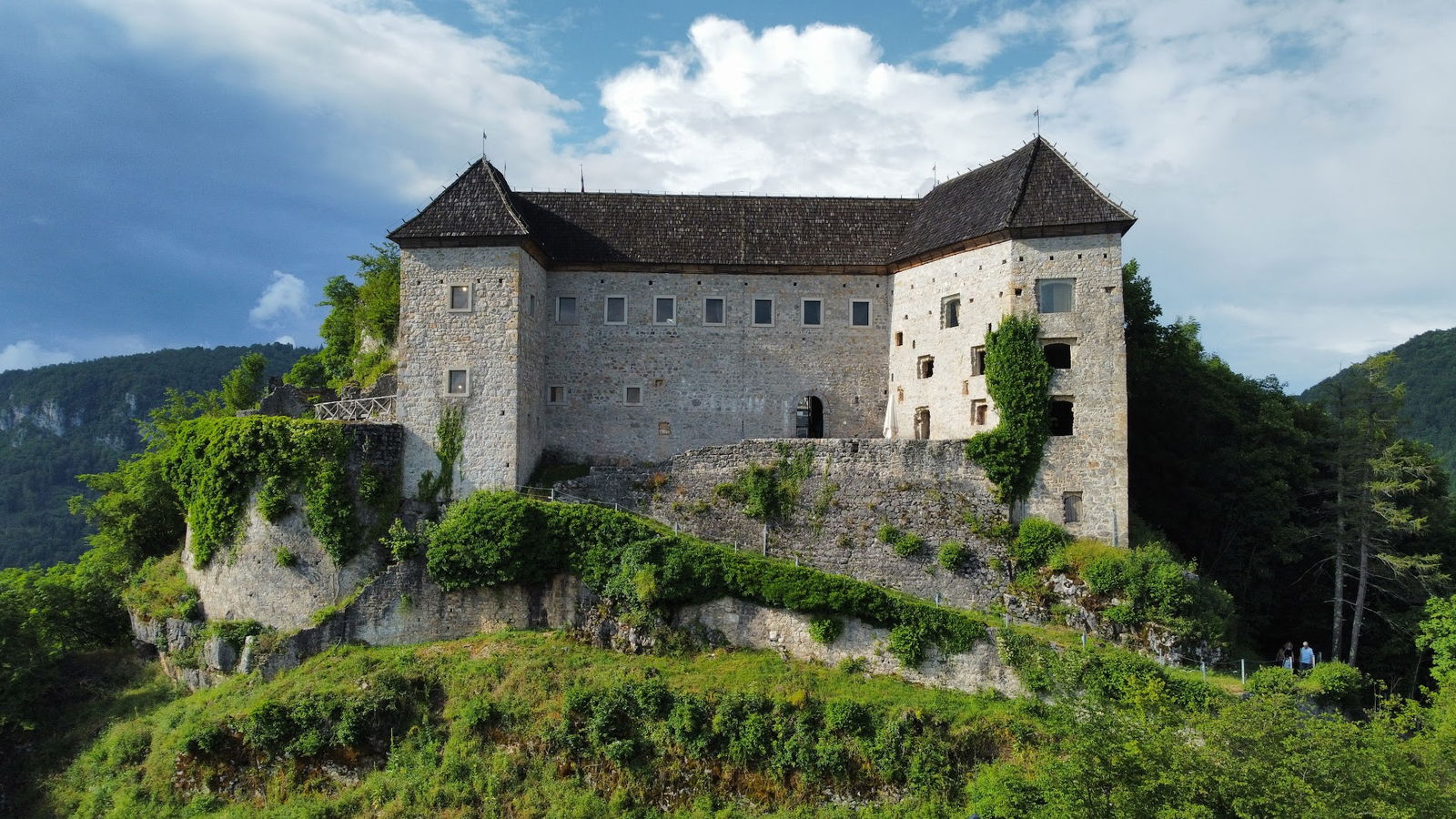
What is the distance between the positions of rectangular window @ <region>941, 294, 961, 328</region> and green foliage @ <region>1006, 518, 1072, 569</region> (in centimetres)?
740

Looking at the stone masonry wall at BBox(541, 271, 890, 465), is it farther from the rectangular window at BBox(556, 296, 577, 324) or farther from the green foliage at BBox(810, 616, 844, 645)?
the green foliage at BBox(810, 616, 844, 645)

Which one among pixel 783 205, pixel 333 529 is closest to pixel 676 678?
pixel 333 529

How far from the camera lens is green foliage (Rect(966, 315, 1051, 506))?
2789 cm

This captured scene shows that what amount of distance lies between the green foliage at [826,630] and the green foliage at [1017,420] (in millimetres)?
7150

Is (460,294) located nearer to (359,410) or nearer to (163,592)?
(359,410)

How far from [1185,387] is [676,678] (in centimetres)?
2316

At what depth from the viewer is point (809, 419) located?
3375 centimetres

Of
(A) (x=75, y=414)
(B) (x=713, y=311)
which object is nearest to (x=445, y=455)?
(B) (x=713, y=311)

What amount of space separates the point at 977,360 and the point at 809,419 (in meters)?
6.99

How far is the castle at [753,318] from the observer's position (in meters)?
28.4

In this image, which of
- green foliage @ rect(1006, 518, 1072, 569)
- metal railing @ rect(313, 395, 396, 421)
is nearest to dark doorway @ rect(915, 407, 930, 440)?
green foliage @ rect(1006, 518, 1072, 569)

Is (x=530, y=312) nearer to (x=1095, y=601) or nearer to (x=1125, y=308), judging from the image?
(x=1095, y=601)

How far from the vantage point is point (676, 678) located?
24094 mm

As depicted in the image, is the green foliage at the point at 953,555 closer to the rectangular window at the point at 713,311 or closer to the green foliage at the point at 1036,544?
the green foliage at the point at 1036,544
